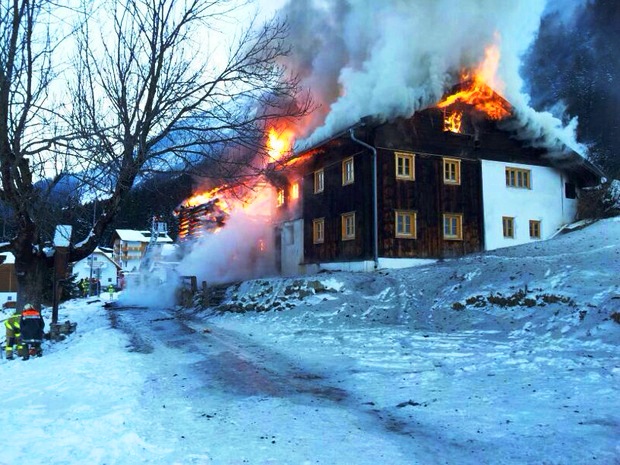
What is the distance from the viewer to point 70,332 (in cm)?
1430

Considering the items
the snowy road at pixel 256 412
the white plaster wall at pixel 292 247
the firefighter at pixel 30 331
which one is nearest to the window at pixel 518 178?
the white plaster wall at pixel 292 247

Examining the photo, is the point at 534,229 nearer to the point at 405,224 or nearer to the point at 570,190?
the point at 570,190

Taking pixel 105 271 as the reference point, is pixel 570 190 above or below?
above

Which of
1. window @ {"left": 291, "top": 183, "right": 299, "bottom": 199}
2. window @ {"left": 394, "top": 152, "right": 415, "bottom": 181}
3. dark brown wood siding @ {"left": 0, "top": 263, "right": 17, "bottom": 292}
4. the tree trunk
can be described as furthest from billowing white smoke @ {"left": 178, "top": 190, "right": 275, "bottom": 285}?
dark brown wood siding @ {"left": 0, "top": 263, "right": 17, "bottom": 292}

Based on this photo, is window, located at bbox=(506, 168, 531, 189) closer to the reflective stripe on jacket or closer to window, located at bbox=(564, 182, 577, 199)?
window, located at bbox=(564, 182, 577, 199)

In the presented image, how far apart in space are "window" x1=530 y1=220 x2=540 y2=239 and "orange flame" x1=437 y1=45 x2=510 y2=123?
5.16 meters

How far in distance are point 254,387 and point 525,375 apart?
154 inches

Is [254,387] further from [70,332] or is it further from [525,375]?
[70,332]

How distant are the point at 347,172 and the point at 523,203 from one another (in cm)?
841

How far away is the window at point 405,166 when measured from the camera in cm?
2086

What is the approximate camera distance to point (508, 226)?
75.8 ft

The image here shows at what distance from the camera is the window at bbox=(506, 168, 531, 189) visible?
2342 cm

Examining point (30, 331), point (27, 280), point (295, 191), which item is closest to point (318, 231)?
point (295, 191)

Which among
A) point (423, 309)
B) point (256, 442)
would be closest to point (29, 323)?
point (256, 442)
